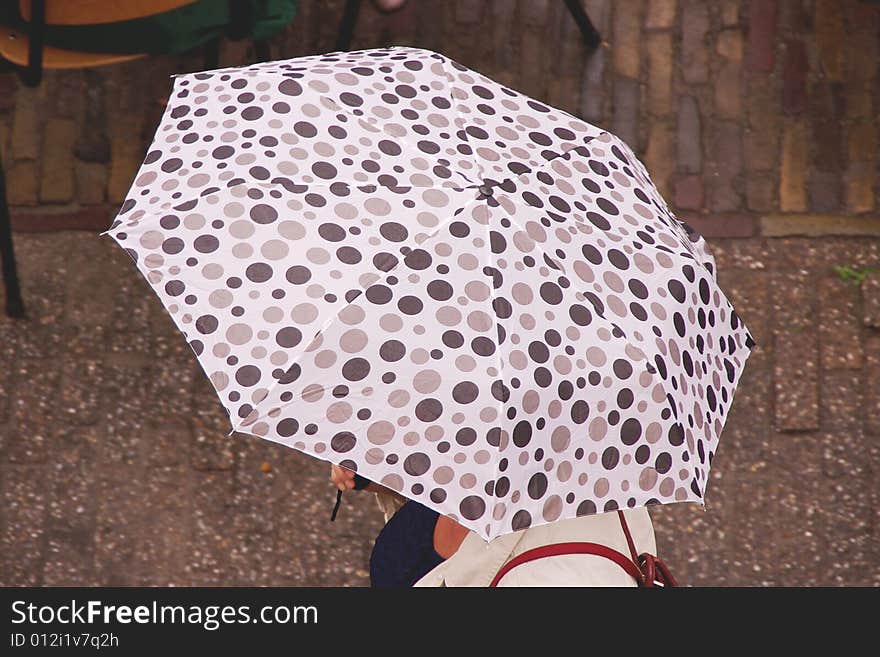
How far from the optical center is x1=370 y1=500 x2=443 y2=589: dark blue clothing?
9.74 feet

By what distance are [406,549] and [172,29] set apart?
210cm

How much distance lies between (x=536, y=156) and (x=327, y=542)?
192cm

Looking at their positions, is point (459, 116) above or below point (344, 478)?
above

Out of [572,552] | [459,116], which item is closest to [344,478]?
[572,552]

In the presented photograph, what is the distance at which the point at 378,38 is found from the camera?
16.1ft

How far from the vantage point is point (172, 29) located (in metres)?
3.97

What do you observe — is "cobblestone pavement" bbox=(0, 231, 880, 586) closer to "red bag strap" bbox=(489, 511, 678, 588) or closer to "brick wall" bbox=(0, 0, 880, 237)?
"brick wall" bbox=(0, 0, 880, 237)

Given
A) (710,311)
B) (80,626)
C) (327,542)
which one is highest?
(710,311)

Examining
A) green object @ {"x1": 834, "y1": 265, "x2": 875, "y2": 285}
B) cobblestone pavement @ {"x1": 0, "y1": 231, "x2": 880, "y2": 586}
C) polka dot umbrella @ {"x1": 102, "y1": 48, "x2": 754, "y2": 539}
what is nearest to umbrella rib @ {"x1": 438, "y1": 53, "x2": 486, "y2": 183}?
polka dot umbrella @ {"x1": 102, "y1": 48, "x2": 754, "y2": 539}

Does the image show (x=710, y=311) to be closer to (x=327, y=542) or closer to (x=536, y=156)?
(x=536, y=156)

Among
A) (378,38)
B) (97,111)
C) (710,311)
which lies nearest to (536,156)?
(710,311)

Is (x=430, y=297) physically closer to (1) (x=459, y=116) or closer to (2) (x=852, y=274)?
(1) (x=459, y=116)

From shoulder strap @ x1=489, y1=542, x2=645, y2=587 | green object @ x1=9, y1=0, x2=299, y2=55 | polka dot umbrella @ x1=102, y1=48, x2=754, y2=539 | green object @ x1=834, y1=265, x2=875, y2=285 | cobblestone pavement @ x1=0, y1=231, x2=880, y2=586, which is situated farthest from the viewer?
green object @ x1=834, y1=265, x2=875, y2=285

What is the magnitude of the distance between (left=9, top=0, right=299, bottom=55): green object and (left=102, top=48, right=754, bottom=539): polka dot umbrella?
47.2 inches
